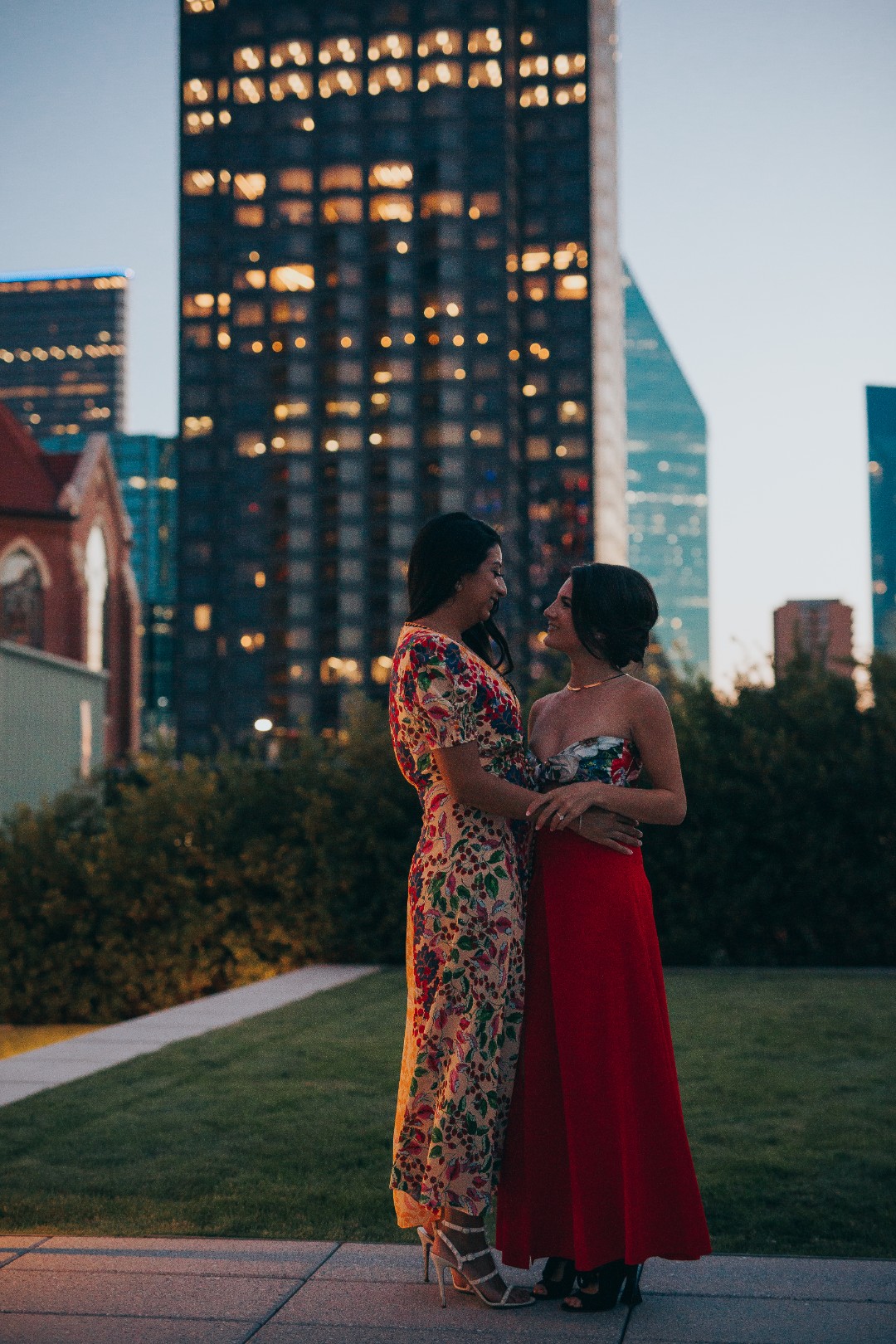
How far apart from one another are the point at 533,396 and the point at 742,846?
315ft

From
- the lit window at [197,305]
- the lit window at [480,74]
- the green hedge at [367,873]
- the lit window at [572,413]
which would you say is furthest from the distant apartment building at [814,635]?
the lit window at [480,74]

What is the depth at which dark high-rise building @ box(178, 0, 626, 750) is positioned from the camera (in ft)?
335

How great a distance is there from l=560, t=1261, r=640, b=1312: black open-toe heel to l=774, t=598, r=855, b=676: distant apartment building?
10629 mm

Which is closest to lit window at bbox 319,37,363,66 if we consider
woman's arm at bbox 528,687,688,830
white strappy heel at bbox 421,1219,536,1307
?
woman's arm at bbox 528,687,688,830

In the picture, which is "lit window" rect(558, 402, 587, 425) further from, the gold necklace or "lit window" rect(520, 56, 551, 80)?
the gold necklace

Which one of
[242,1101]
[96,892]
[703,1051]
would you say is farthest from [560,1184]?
[96,892]

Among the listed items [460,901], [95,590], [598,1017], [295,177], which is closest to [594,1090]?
[598,1017]

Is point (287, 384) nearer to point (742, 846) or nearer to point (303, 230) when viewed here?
point (303, 230)

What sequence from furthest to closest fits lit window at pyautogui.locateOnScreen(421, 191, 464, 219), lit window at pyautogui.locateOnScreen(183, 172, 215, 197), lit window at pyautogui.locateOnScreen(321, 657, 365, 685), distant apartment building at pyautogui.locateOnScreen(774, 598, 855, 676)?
1. lit window at pyautogui.locateOnScreen(183, 172, 215, 197)
2. lit window at pyautogui.locateOnScreen(421, 191, 464, 219)
3. lit window at pyautogui.locateOnScreen(321, 657, 365, 685)
4. distant apartment building at pyautogui.locateOnScreen(774, 598, 855, 676)

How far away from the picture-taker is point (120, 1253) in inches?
163

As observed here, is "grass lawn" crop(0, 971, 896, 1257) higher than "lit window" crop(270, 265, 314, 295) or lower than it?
lower

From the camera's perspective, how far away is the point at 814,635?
14414 millimetres

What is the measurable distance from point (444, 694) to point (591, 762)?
0.47 meters

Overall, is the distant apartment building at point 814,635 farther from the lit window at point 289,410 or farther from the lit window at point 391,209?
the lit window at point 391,209
